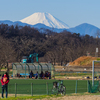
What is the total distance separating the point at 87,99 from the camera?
20.7 meters

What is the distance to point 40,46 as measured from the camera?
139750 mm

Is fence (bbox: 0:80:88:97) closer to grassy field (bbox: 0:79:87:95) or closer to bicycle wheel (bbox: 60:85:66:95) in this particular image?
grassy field (bbox: 0:79:87:95)

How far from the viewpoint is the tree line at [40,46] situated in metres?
93.7

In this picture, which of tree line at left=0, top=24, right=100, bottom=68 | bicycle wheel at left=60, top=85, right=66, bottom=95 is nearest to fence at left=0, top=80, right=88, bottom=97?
bicycle wheel at left=60, top=85, right=66, bottom=95

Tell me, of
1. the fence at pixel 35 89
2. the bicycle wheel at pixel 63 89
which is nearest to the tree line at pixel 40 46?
the fence at pixel 35 89

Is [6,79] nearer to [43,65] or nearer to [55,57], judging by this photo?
[43,65]

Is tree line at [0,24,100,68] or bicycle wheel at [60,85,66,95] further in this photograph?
tree line at [0,24,100,68]

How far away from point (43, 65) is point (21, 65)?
4.68 metres

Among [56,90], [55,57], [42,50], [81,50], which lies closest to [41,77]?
[56,90]

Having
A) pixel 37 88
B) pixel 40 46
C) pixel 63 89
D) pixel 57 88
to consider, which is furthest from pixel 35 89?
pixel 40 46

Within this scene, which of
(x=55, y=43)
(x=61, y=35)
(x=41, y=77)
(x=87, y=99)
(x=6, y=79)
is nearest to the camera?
(x=87, y=99)

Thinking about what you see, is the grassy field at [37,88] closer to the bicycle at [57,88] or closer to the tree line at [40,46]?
the bicycle at [57,88]

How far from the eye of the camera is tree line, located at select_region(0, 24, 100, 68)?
9369 cm

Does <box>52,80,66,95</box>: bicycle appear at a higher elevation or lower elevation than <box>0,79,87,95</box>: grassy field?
higher
